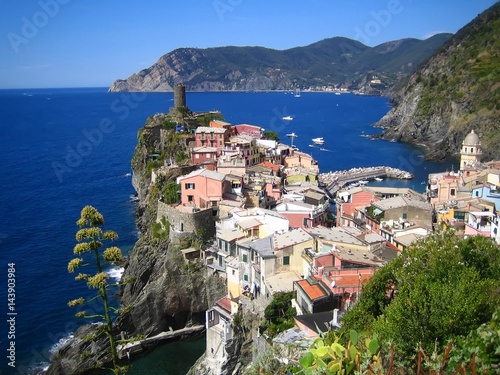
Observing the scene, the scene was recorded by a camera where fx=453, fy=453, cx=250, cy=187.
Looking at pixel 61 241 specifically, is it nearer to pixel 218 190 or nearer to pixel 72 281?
pixel 72 281

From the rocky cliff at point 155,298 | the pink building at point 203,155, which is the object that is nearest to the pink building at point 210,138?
the pink building at point 203,155

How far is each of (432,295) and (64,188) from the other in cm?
5407

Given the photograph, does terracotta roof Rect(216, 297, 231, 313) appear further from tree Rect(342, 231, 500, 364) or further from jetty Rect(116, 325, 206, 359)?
tree Rect(342, 231, 500, 364)

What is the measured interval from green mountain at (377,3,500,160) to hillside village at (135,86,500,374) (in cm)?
3272

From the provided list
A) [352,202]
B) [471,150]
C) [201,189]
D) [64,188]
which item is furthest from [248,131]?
[471,150]

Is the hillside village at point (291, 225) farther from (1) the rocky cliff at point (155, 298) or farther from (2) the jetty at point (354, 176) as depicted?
(2) the jetty at point (354, 176)

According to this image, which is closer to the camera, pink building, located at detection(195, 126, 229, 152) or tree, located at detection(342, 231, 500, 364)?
tree, located at detection(342, 231, 500, 364)

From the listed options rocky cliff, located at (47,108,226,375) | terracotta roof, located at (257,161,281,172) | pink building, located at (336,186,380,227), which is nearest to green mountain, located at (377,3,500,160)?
pink building, located at (336,186,380,227)

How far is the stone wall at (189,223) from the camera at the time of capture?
28922 millimetres

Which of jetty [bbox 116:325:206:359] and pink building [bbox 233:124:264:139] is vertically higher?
pink building [bbox 233:124:264:139]

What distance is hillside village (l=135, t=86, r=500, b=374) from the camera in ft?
64.3

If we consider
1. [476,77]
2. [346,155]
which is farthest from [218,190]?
[476,77]

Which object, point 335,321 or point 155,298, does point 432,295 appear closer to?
point 335,321

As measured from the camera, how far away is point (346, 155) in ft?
253
